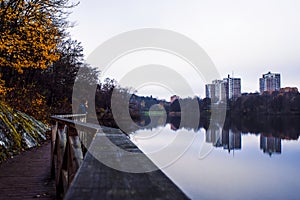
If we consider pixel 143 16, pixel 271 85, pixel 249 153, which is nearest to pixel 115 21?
pixel 143 16

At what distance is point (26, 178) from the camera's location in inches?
205

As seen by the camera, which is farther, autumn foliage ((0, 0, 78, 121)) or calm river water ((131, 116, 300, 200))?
calm river water ((131, 116, 300, 200))

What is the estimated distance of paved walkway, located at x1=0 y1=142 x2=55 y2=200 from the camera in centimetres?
426

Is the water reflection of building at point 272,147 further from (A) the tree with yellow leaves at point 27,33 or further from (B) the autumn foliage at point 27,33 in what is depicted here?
(A) the tree with yellow leaves at point 27,33

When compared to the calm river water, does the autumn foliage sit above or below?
above

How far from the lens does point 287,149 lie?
28.1 meters

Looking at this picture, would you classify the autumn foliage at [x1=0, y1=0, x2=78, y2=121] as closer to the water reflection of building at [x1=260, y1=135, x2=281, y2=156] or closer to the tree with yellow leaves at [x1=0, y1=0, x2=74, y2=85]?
the tree with yellow leaves at [x1=0, y1=0, x2=74, y2=85]

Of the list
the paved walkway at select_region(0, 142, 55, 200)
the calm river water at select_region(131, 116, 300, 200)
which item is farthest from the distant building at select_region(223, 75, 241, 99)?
the paved walkway at select_region(0, 142, 55, 200)

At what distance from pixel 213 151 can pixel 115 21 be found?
15643 mm

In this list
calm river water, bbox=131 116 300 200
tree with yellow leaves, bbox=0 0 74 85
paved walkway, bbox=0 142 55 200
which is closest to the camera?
paved walkway, bbox=0 142 55 200

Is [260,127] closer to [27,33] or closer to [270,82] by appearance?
[27,33]

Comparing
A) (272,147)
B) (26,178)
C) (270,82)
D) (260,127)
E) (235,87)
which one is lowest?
(272,147)

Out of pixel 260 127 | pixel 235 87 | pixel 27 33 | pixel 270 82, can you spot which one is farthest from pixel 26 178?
pixel 270 82

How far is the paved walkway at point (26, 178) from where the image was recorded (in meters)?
4.26
